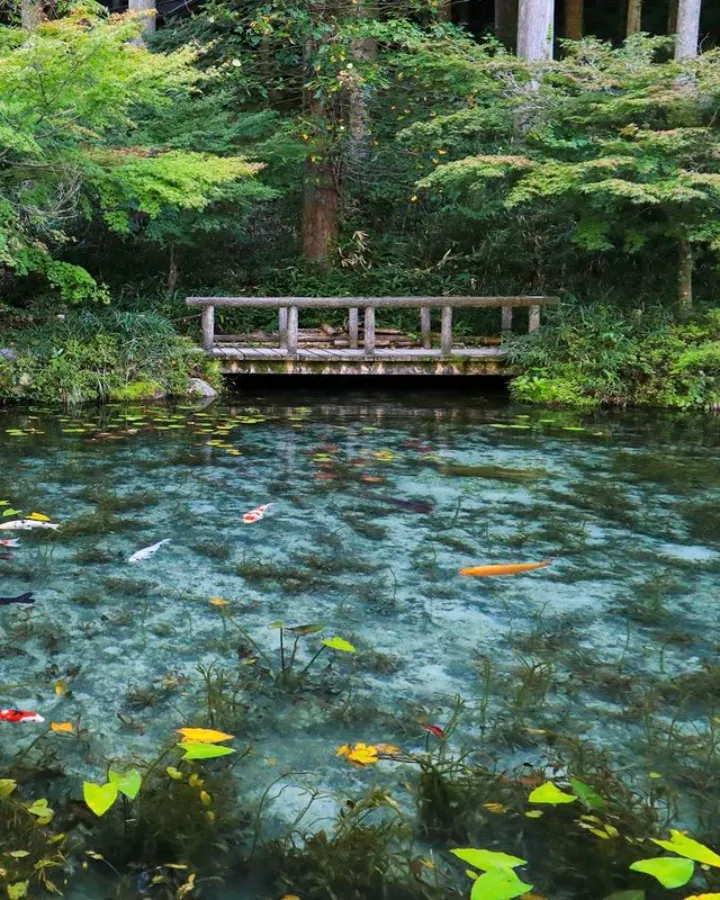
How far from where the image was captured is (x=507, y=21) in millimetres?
18734

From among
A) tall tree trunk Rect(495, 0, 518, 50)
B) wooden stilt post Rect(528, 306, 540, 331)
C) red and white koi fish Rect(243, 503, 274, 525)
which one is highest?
tall tree trunk Rect(495, 0, 518, 50)

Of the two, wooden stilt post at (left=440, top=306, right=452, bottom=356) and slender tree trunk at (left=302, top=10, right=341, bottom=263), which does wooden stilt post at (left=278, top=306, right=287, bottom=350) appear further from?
slender tree trunk at (left=302, top=10, right=341, bottom=263)

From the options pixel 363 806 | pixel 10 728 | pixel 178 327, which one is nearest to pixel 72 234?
pixel 178 327

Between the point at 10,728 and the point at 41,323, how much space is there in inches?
372

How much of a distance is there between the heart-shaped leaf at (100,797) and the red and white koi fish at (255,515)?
3.05 meters

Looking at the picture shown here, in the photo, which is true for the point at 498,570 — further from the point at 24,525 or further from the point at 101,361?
the point at 101,361

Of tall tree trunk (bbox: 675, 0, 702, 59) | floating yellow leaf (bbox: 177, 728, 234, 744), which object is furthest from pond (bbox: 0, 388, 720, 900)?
tall tree trunk (bbox: 675, 0, 702, 59)

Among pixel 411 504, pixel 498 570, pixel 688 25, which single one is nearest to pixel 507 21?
pixel 688 25

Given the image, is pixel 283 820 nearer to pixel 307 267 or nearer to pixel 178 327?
pixel 178 327

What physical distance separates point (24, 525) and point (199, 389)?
235 inches

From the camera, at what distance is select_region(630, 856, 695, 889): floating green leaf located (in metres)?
1.88

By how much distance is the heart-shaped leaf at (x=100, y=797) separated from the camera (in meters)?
2.15

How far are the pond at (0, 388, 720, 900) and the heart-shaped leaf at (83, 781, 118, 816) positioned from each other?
208mm

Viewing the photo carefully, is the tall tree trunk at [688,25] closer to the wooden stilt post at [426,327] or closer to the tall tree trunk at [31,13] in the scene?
the wooden stilt post at [426,327]
